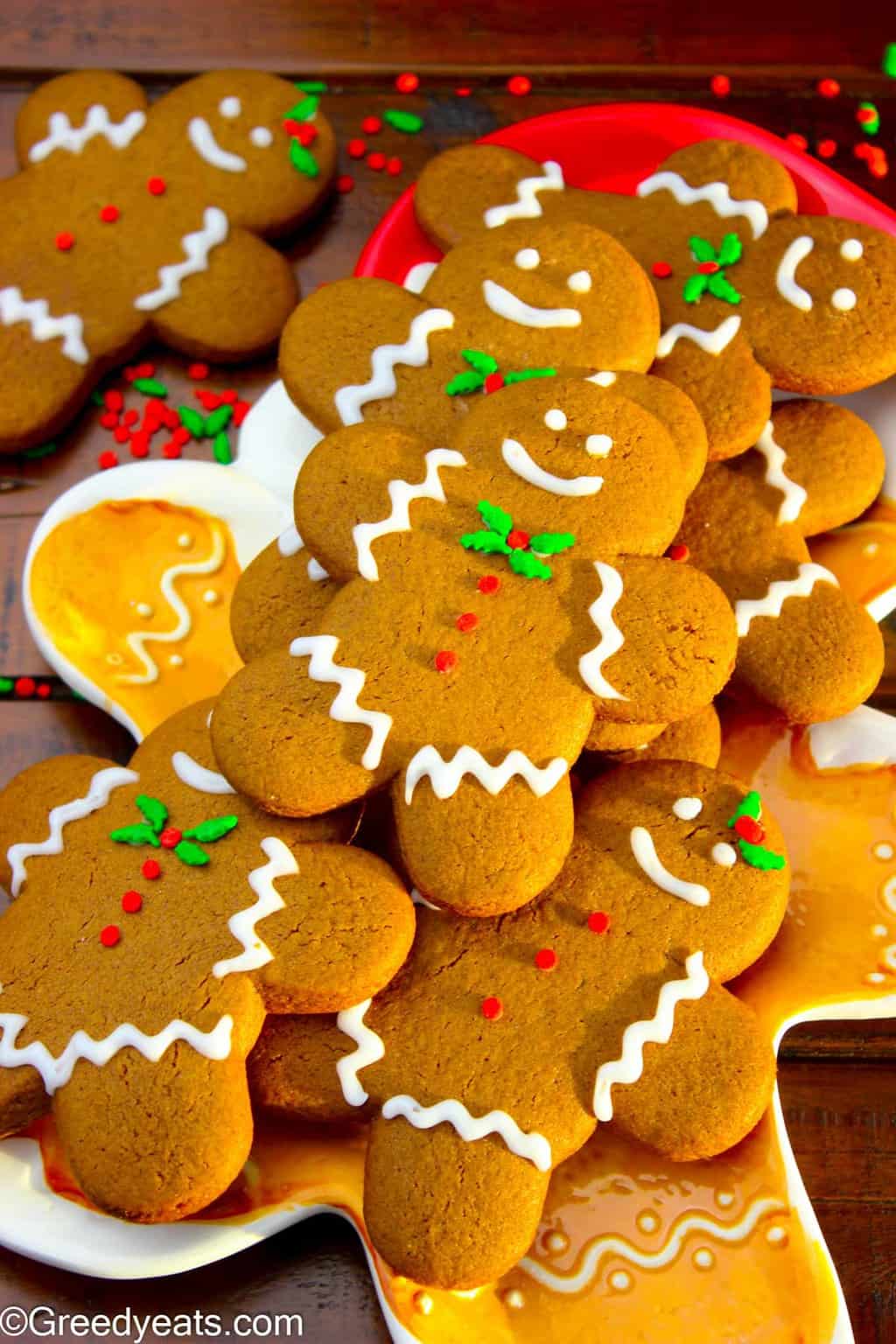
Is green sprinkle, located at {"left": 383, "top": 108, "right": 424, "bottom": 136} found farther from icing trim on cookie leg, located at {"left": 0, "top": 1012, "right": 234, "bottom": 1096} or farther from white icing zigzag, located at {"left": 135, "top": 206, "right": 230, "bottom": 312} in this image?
icing trim on cookie leg, located at {"left": 0, "top": 1012, "right": 234, "bottom": 1096}

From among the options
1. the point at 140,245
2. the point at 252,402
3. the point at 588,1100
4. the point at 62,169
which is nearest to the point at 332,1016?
the point at 588,1100

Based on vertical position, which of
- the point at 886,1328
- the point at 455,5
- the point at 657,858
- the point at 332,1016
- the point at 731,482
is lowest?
the point at 886,1328

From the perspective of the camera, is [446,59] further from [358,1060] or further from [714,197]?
[358,1060]

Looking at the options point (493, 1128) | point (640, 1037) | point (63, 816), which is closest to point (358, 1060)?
point (493, 1128)

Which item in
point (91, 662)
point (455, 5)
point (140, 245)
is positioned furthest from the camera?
point (455, 5)

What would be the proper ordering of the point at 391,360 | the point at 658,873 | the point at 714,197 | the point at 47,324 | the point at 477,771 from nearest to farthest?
the point at 477,771
the point at 658,873
the point at 391,360
the point at 714,197
the point at 47,324

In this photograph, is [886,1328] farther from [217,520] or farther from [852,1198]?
[217,520]
